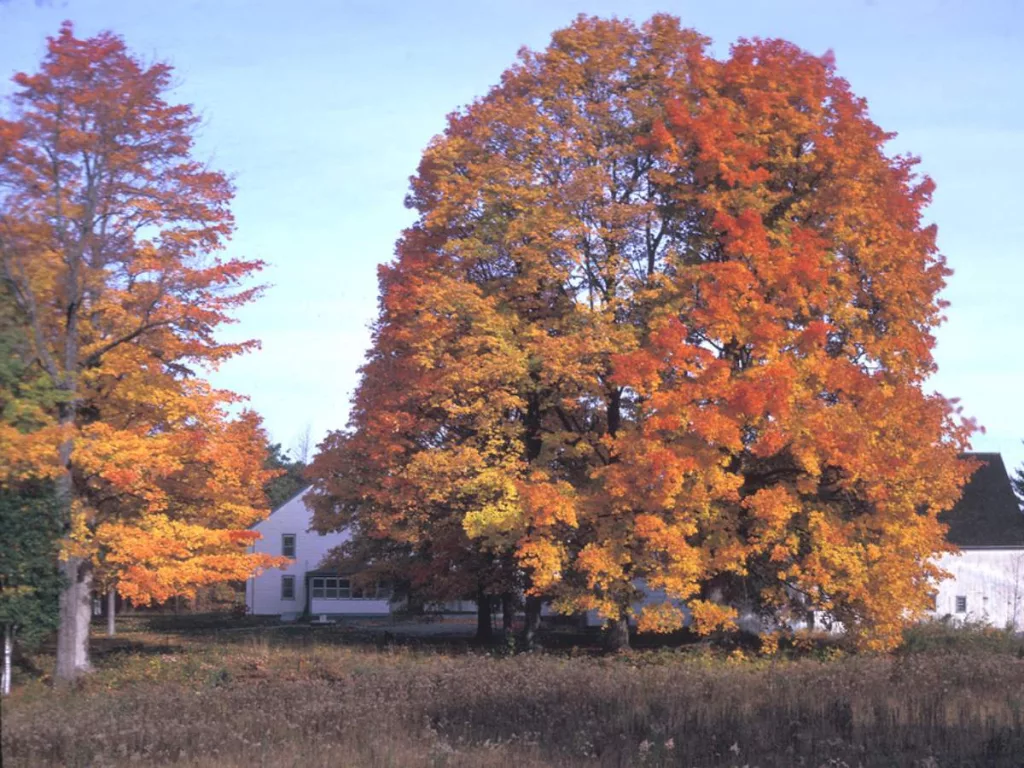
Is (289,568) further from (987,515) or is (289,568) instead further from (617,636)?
(617,636)

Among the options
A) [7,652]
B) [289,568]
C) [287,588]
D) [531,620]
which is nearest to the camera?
[7,652]

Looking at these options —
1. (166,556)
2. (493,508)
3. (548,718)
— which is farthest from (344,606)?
(548,718)

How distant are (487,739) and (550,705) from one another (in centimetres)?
244

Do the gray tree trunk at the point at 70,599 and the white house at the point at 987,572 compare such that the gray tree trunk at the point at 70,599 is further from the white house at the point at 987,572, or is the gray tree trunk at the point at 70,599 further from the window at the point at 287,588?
the window at the point at 287,588

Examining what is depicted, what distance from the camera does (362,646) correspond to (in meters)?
31.3

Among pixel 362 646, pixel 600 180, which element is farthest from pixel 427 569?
pixel 600 180

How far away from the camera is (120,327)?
2367 cm

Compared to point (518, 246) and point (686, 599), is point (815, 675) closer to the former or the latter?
point (686, 599)

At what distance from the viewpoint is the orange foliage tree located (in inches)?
977

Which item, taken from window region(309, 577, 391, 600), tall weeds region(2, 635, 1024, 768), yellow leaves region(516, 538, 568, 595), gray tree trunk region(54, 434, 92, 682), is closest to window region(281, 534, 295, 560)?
window region(309, 577, 391, 600)

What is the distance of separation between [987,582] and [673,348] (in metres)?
27.3

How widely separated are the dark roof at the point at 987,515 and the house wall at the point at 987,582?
470mm

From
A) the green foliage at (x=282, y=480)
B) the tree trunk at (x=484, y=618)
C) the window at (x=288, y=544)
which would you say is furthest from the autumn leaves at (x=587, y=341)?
the green foliage at (x=282, y=480)

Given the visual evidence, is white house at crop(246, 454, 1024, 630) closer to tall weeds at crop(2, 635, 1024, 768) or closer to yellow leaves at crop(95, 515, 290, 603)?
yellow leaves at crop(95, 515, 290, 603)
